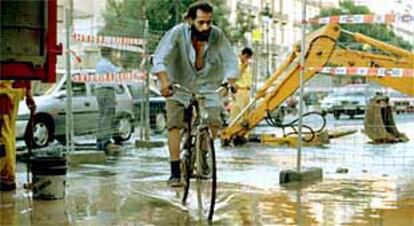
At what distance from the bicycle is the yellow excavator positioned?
4715 millimetres

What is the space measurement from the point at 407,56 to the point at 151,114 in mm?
6497

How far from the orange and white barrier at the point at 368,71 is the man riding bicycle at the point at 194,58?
4451 millimetres

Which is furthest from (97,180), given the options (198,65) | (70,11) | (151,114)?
(151,114)

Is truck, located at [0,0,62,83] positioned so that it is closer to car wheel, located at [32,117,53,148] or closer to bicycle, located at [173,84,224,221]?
bicycle, located at [173,84,224,221]

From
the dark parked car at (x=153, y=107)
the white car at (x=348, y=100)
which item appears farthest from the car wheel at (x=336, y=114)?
the dark parked car at (x=153, y=107)

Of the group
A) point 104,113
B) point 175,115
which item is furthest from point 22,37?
point 104,113

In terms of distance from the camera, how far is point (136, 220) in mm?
6605

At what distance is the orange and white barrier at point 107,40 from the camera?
13.3 m

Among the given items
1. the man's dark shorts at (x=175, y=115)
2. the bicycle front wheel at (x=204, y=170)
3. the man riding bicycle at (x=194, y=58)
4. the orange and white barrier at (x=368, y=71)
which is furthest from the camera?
the orange and white barrier at (x=368, y=71)

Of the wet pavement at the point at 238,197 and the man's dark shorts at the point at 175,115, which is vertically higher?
the man's dark shorts at the point at 175,115

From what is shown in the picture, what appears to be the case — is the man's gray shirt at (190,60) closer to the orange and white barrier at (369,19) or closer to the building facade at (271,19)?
the orange and white barrier at (369,19)

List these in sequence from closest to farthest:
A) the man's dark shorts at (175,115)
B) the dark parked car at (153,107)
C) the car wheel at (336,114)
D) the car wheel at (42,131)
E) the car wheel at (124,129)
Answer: the man's dark shorts at (175,115) → the car wheel at (42,131) → the car wheel at (124,129) → the dark parked car at (153,107) → the car wheel at (336,114)

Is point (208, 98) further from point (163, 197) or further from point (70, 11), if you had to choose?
point (70, 11)

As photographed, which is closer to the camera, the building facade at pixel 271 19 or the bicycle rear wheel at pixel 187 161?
the bicycle rear wheel at pixel 187 161
